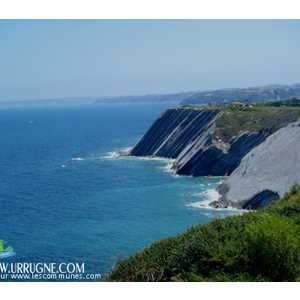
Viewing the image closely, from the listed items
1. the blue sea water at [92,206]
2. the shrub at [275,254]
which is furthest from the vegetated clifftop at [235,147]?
the shrub at [275,254]

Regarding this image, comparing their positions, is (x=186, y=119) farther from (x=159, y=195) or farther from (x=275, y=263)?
(x=275, y=263)

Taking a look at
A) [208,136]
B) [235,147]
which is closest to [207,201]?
[235,147]

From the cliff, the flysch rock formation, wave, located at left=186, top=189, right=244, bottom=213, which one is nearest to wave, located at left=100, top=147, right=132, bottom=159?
the cliff

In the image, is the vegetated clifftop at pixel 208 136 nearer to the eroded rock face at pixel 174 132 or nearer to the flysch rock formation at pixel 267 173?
the eroded rock face at pixel 174 132

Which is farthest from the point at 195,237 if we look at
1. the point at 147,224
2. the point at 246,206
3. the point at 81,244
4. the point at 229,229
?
the point at 246,206

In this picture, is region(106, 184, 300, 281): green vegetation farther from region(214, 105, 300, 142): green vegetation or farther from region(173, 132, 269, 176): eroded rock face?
region(214, 105, 300, 142): green vegetation

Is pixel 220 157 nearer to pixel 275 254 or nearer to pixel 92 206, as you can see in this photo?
pixel 92 206

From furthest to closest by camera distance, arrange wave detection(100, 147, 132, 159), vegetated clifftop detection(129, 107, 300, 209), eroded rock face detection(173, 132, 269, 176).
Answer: wave detection(100, 147, 132, 159), eroded rock face detection(173, 132, 269, 176), vegetated clifftop detection(129, 107, 300, 209)
